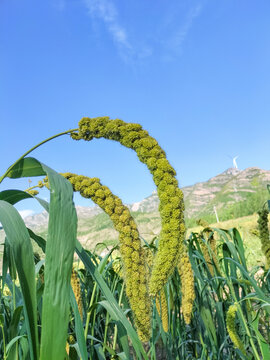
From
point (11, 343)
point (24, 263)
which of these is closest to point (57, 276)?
point (24, 263)

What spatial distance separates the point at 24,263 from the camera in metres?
0.93

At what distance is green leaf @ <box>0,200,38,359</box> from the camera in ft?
3.00

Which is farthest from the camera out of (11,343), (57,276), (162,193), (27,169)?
(11,343)

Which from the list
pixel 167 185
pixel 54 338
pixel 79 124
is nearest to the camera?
pixel 54 338

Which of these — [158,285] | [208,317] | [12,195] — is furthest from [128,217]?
[208,317]

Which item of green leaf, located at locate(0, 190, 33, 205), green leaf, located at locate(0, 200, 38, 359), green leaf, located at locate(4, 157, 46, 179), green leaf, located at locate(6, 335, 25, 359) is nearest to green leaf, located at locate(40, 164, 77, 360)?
green leaf, located at locate(0, 200, 38, 359)

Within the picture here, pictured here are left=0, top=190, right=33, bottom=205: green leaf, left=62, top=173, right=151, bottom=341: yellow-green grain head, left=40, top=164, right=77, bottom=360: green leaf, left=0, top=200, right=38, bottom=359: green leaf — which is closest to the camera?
left=40, top=164, right=77, bottom=360: green leaf

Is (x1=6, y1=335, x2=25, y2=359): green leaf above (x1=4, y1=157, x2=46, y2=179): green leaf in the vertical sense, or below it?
below

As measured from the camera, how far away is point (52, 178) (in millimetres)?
896

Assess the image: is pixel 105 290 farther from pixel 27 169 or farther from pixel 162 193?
pixel 27 169

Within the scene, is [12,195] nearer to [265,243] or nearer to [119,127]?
[119,127]

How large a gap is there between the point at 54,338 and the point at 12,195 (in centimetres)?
63

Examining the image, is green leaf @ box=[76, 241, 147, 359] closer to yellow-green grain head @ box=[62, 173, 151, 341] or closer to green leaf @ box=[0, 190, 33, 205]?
yellow-green grain head @ box=[62, 173, 151, 341]

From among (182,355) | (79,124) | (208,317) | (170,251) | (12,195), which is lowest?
(182,355)
